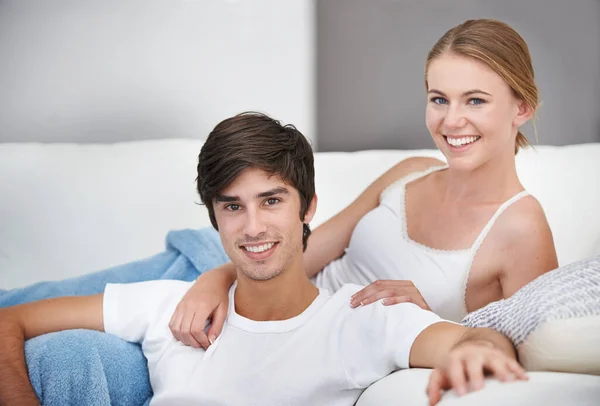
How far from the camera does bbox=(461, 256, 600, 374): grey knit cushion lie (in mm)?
904

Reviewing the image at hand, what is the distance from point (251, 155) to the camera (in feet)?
3.96

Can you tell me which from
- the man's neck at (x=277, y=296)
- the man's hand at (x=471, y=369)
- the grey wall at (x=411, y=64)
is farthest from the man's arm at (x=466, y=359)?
the grey wall at (x=411, y=64)

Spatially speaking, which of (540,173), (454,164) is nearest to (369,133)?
(540,173)

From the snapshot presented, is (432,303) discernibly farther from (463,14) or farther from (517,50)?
(463,14)

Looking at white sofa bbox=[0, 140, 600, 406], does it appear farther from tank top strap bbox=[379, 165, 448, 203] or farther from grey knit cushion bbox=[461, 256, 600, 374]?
grey knit cushion bbox=[461, 256, 600, 374]

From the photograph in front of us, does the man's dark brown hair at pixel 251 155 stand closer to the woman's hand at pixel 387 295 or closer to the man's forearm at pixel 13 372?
the woman's hand at pixel 387 295

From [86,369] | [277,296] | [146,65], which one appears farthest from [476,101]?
[146,65]

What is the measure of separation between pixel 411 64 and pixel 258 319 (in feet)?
4.29

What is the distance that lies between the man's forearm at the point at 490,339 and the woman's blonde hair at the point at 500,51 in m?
0.57

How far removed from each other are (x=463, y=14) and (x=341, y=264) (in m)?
1.06

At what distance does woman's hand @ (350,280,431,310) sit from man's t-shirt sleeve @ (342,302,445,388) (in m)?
0.01

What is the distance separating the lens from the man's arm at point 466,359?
35.0 inches

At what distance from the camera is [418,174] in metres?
1.65

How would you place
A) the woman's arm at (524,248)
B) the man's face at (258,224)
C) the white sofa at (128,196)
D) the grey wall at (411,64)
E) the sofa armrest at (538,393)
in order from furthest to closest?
the grey wall at (411,64) < the white sofa at (128,196) < the woman's arm at (524,248) < the man's face at (258,224) < the sofa armrest at (538,393)
